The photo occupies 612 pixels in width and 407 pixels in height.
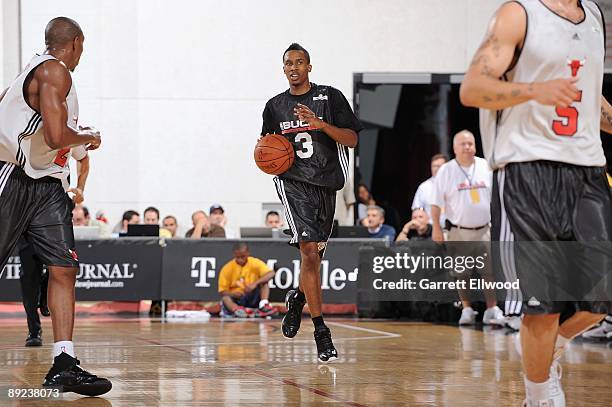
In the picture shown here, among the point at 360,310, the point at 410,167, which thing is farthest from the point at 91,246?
the point at 410,167

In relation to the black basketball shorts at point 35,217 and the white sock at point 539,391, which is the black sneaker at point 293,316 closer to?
the black basketball shorts at point 35,217

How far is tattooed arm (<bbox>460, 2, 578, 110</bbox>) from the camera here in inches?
157

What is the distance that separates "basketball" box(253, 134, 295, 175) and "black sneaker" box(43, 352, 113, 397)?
2.26 meters

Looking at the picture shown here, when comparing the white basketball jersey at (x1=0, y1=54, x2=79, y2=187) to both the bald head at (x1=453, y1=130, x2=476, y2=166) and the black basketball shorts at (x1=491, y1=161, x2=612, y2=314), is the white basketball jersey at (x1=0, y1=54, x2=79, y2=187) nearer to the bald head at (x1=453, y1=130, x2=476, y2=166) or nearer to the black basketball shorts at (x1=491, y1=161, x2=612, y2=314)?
the black basketball shorts at (x1=491, y1=161, x2=612, y2=314)

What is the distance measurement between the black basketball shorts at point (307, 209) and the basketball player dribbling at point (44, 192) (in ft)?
6.52

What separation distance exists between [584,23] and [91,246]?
9.73 meters

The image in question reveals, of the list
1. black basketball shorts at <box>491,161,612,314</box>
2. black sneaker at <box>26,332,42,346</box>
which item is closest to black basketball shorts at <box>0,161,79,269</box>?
black basketball shorts at <box>491,161,612,314</box>

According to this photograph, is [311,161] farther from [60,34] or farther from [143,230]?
[143,230]

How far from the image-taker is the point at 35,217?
5.48 meters

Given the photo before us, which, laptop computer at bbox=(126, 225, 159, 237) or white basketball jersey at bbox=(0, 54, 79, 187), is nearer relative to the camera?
white basketball jersey at bbox=(0, 54, 79, 187)

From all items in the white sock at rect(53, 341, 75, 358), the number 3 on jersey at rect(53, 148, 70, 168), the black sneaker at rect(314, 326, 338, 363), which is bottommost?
the black sneaker at rect(314, 326, 338, 363)

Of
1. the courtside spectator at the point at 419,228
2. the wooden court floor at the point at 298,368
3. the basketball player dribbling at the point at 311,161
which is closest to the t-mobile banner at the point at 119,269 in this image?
the wooden court floor at the point at 298,368

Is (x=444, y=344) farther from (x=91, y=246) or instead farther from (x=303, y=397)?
(x=91, y=246)

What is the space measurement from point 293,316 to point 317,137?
1.34 m
